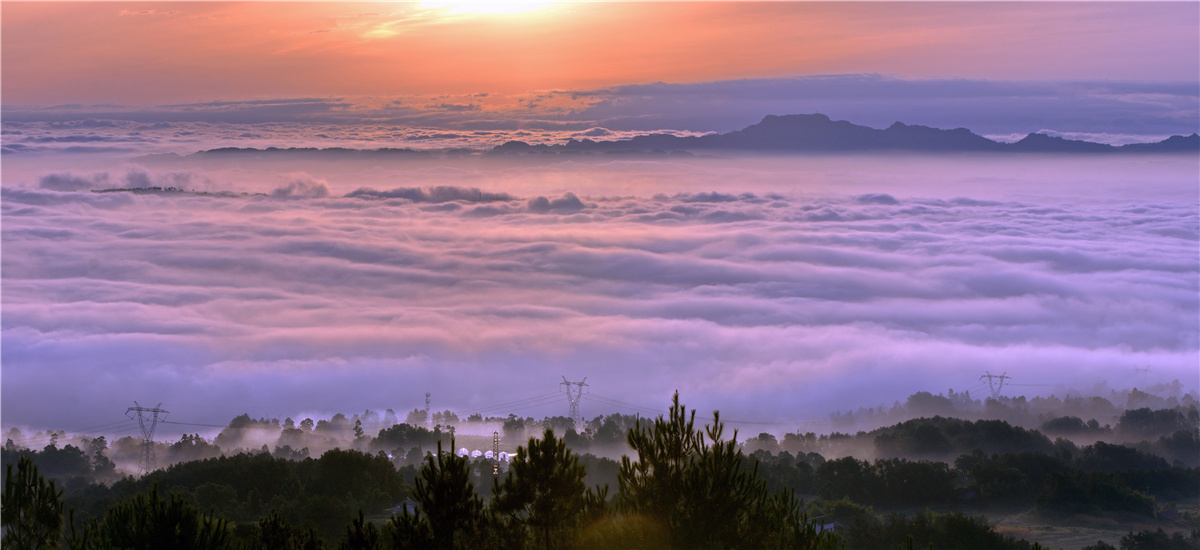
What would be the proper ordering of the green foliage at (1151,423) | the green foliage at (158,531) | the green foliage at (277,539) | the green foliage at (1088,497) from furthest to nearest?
the green foliage at (1151,423) → the green foliage at (1088,497) → the green foliage at (277,539) → the green foliage at (158,531)

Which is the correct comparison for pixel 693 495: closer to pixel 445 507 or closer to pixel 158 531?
pixel 445 507

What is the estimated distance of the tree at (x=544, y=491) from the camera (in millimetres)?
12750

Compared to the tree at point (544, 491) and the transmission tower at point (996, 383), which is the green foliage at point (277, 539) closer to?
the tree at point (544, 491)

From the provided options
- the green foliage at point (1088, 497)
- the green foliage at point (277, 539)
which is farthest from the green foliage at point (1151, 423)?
the green foliage at point (277, 539)

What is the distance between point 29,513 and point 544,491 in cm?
772

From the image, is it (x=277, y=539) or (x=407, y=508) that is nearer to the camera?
(x=277, y=539)

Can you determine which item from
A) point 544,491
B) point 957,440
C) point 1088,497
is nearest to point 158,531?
point 544,491

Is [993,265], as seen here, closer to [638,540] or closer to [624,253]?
[624,253]

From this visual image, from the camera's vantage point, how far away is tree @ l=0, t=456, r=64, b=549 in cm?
1352

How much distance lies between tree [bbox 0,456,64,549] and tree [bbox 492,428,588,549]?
6.78m

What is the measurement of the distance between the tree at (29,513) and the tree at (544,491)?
678cm

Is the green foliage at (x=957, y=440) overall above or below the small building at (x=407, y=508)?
below

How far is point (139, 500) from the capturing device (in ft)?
43.9

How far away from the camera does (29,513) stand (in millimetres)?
13633
